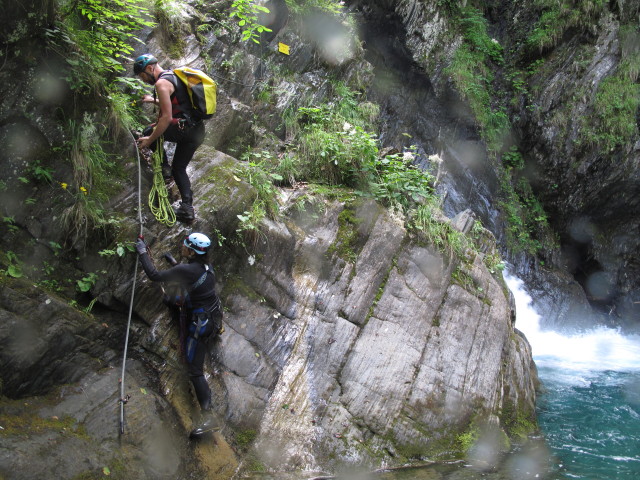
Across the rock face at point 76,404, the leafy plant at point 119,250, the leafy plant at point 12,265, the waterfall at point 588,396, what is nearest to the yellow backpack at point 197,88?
the leafy plant at point 119,250

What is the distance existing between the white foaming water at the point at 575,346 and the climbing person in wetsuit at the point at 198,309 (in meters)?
8.73

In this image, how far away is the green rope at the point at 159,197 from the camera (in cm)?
544

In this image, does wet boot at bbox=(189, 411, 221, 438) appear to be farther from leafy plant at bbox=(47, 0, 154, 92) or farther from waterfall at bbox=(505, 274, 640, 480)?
waterfall at bbox=(505, 274, 640, 480)

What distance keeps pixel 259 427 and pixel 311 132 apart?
17.7ft

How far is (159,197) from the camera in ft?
18.2

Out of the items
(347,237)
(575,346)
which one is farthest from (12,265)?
(575,346)

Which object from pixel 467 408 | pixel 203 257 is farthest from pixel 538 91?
pixel 203 257

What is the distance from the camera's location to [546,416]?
7668 mm

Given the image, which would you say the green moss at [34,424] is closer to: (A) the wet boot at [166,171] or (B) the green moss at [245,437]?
(B) the green moss at [245,437]

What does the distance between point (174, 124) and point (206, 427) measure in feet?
Result: 11.7

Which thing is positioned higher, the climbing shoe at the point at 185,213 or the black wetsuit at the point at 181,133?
the black wetsuit at the point at 181,133

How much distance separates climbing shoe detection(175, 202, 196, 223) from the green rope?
70 millimetres

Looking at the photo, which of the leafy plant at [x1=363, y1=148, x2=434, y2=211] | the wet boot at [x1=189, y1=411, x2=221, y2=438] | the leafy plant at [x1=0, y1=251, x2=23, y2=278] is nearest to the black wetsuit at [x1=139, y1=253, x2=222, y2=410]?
the wet boot at [x1=189, y1=411, x2=221, y2=438]

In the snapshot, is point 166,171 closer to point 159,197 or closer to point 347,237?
point 159,197
